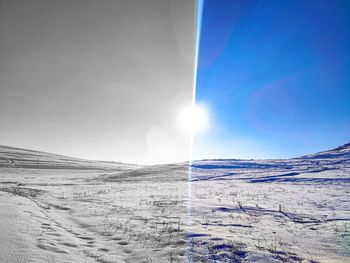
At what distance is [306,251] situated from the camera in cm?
790

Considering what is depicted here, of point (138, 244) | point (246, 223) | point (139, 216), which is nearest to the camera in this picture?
point (138, 244)

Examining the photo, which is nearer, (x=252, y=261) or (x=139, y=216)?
(x=252, y=261)

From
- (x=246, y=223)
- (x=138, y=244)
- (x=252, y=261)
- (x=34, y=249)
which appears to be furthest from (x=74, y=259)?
(x=246, y=223)

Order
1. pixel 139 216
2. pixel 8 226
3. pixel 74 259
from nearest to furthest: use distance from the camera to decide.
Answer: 1. pixel 74 259
2. pixel 8 226
3. pixel 139 216

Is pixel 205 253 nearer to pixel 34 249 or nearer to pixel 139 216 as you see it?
pixel 34 249

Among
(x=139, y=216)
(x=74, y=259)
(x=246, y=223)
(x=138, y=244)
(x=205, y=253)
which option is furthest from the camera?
(x=139, y=216)

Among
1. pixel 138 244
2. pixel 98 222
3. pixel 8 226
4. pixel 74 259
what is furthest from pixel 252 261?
pixel 8 226

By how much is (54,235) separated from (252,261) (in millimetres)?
6874

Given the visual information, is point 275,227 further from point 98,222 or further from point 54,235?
point 54,235

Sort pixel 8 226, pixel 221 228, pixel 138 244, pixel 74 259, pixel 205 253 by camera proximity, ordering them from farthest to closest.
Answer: pixel 221 228 → pixel 8 226 → pixel 138 244 → pixel 205 253 → pixel 74 259

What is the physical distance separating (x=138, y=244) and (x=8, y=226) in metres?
4.95

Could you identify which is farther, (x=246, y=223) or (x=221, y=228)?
(x=246, y=223)

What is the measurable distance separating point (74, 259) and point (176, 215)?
7745mm

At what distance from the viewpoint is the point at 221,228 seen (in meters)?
10.8
